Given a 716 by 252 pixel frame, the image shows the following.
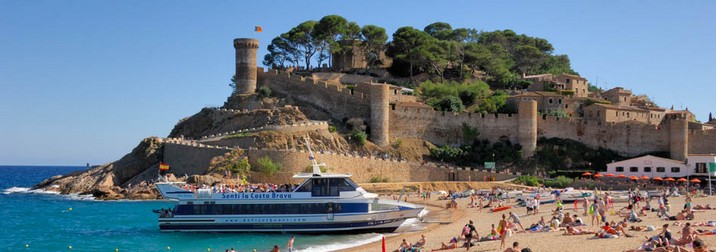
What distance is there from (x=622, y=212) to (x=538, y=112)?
25.9 metres

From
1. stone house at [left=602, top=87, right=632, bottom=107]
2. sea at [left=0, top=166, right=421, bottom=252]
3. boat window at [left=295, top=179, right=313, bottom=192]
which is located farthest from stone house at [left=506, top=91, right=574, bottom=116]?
boat window at [left=295, top=179, right=313, bottom=192]

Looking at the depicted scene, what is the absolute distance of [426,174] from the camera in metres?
48.4

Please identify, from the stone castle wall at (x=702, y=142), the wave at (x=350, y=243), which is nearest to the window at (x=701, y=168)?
the stone castle wall at (x=702, y=142)

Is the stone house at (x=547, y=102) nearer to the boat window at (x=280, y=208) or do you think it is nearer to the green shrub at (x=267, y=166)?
the green shrub at (x=267, y=166)

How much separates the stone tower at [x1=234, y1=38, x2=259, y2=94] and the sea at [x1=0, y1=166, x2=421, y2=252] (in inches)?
629

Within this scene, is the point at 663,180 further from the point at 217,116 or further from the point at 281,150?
the point at 217,116

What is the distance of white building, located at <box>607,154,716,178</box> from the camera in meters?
46.0

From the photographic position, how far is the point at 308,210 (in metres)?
28.5

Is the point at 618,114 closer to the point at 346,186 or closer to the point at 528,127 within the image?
the point at 528,127

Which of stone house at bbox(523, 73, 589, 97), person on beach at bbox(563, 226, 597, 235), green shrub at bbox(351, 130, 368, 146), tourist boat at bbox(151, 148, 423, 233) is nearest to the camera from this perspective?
person on beach at bbox(563, 226, 597, 235)

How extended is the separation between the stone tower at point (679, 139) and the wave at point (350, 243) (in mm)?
29626

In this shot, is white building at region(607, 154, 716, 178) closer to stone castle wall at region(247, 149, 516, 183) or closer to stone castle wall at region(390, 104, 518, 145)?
stone castle wall at region(247, 149, 516, 183)

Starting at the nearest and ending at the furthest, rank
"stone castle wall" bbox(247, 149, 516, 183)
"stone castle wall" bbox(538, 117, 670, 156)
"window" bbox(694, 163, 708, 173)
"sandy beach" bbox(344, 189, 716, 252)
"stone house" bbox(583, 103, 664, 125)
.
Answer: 1. "sandy beach" bbox(344, 189, 716, 252)
2. "stone castle wall" bbox(247, 149, 516, 183)
3. "window" bbox(694, 163, 708, 173)
4. "stone castle wall" bbox(538, 117, 670, 156)
5. "stone house" bbox(583, 103, 664, 125)

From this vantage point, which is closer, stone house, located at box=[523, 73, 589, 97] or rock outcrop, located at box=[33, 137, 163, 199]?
rock outcrop, located at box=[33, 137, 163, 199]
